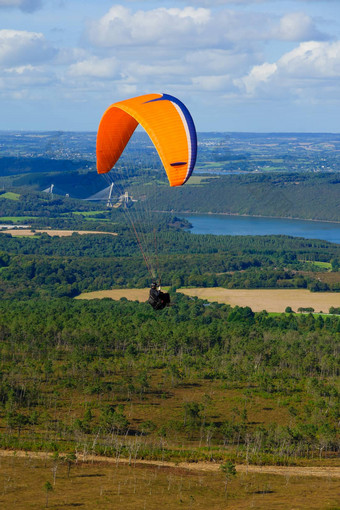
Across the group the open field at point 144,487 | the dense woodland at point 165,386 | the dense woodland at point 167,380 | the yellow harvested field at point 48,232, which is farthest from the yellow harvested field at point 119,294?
the open field at point 144,487

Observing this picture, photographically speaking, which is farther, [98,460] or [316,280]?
[316,280]

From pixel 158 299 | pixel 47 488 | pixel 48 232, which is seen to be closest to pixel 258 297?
pixel 47 488

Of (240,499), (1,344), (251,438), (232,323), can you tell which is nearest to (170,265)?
(232,323)

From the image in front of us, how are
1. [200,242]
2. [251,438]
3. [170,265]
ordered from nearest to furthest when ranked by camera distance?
[251,438] < [170,265] < [200,242]

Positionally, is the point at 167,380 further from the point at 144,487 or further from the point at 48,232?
the point at 48,232

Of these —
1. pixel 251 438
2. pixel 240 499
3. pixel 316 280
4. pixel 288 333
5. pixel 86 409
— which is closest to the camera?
pixel 240 499

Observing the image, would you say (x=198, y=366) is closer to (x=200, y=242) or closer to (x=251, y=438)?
(x=251, y=438)

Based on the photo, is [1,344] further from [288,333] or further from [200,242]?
[200,242]

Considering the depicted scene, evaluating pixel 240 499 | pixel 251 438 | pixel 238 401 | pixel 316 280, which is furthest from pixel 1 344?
pixel 316 280
